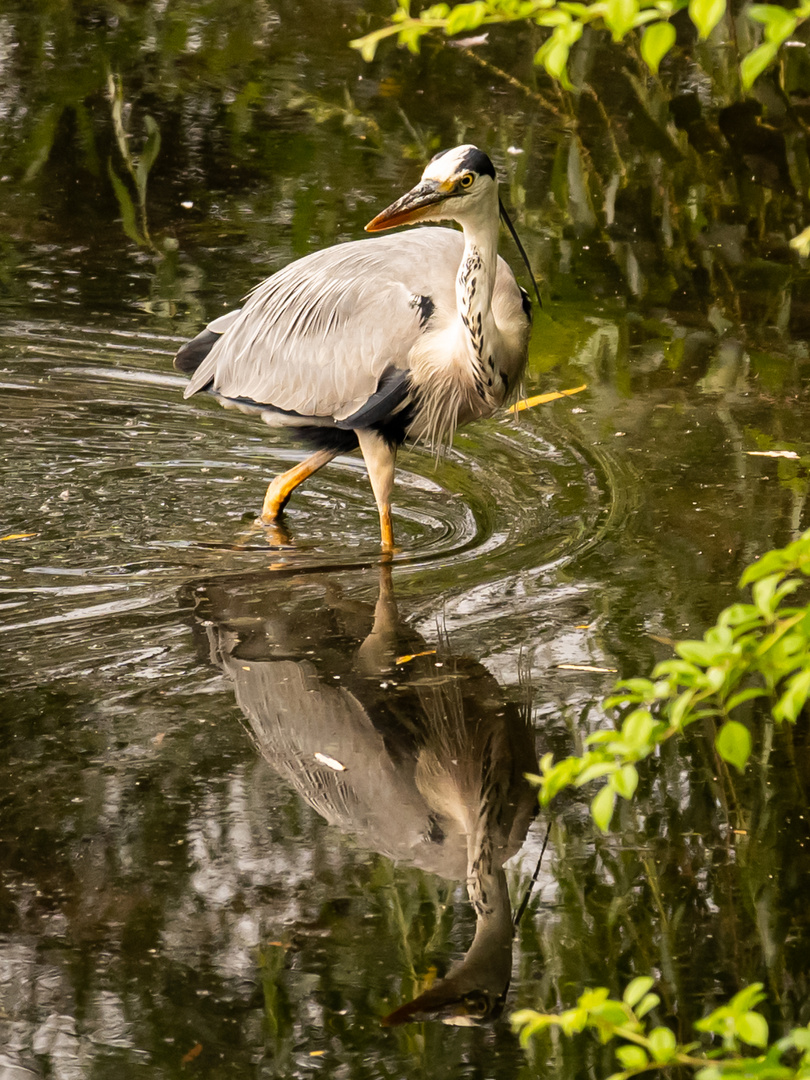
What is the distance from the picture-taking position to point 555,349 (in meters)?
7.41

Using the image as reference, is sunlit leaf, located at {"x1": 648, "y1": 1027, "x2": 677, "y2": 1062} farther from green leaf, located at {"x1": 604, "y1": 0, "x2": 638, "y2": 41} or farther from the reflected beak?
the reflected beak

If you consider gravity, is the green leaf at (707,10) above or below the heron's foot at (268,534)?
above

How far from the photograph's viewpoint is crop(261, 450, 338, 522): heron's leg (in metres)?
5.79

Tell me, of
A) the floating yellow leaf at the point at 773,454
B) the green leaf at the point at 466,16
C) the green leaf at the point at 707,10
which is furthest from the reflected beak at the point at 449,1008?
the floating yellow leaf at the point at 773,454

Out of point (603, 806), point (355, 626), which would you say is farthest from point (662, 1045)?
Result: point (355, 626)

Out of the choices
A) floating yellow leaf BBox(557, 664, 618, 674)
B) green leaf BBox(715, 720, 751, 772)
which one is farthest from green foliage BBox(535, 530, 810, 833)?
floating yellow leaf BBox(557, 664, 618, 674)

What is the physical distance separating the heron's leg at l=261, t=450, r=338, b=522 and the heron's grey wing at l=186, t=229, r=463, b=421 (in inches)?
8.6

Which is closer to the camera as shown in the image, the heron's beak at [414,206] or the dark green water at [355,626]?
the dark green water at [355,626]

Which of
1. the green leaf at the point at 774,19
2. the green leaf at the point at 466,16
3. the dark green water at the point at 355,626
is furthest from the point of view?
the dark green water at the point at 355,626

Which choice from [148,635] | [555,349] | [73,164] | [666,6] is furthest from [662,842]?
[73,164]

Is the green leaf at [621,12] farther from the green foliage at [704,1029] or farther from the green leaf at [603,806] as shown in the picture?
the green foliage at [704,1029]

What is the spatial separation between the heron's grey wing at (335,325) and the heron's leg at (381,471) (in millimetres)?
127

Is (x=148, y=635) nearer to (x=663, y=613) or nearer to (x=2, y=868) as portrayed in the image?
(x=2, y=868)

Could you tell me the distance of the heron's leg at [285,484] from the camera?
5.79 metres
